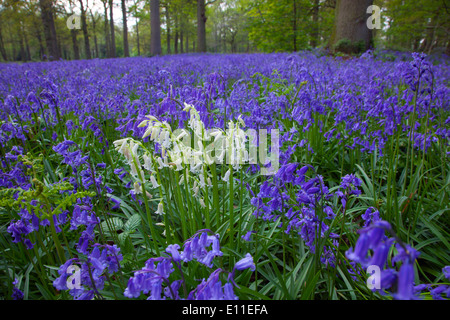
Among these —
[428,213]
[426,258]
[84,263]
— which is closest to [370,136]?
[428,213]

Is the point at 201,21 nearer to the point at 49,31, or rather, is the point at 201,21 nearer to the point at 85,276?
the point at 49,31

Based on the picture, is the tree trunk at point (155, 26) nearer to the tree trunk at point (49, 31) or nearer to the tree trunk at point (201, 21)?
the tree trunk at point (201, 21)

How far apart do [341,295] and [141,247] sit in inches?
66.5

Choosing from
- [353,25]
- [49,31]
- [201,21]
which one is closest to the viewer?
[353,25]

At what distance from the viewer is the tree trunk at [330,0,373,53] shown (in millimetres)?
12613

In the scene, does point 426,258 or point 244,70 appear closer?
point 426,258

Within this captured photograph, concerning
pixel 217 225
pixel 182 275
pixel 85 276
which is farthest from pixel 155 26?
pixel 182 275

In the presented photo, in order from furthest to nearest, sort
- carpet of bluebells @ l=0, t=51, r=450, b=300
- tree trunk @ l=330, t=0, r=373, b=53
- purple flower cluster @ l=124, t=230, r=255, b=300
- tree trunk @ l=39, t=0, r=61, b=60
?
tree trunk @ l=39, t=0, r=61, b=60 → tree trunk @ l=330, t=0, r=373, b=53 → carpet of bluebells @ l=0, t=51, r=450, b=300 → purple flower cluster @ l=124, t=230, r=255, b=300

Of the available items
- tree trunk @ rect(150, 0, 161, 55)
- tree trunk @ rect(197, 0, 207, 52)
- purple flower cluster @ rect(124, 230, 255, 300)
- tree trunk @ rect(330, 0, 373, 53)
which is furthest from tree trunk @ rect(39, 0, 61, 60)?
purple flower cluster @ rect(124, 230, 255, 300)

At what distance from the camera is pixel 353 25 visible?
1284 cm

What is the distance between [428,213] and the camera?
8.67ft

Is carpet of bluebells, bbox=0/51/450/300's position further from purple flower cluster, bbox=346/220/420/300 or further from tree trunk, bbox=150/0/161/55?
tree trunk, bbox=150/0/161/55

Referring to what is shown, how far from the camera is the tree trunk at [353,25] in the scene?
41.4ft
